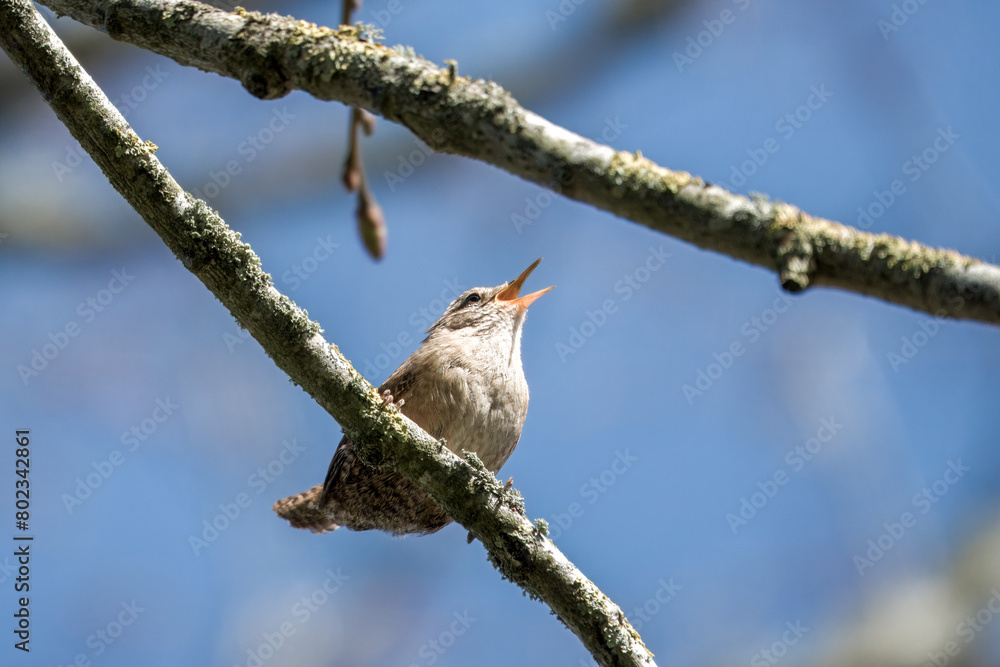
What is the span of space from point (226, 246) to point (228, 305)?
202 mm

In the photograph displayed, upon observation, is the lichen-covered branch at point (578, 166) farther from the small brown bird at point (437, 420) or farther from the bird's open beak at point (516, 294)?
the bird's open beak at point (516, 294)

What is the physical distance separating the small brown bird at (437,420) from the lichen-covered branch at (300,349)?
1.05 m

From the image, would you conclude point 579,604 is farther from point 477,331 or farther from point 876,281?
point 477,331

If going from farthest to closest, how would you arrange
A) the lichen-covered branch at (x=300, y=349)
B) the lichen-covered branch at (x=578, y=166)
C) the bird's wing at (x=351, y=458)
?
the bird's wing at (x=351, y=458) < the lichen-covered branch at (x=300, y=349) < the lichen-covered branch at (x=578, y=166)

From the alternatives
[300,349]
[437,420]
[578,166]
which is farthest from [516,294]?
[578,166]

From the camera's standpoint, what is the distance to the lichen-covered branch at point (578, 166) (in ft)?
4.88

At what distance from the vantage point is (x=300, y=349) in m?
2.63

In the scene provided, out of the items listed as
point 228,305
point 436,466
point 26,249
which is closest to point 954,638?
point 436,466

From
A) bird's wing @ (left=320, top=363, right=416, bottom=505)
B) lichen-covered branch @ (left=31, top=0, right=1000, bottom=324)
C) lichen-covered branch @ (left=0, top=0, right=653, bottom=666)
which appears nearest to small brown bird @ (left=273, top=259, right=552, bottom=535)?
bird's wing @ (left=320, top=363, right=416, bottom=505)

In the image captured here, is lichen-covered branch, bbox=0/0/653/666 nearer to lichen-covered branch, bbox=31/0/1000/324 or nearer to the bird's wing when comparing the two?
lichen-covered branch, bbox=31/0/1000/324

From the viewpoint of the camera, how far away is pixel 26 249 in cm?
607

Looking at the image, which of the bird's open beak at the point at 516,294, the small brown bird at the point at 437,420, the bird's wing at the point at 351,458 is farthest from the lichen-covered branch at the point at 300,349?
the bird's open beak at the point at 516,294

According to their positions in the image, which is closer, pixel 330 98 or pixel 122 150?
pixel 330 98

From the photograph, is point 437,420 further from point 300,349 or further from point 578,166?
point 578,166
